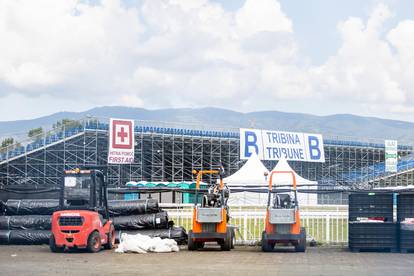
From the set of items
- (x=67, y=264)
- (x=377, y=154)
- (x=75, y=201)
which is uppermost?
(x=377, y=154)

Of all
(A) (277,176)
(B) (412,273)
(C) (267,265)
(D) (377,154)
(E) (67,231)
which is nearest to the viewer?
(B) (412,273)

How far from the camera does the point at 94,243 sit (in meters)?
20.0

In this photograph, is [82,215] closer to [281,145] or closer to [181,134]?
[181,134]

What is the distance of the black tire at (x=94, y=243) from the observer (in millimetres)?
19781

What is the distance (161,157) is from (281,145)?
11.0 m

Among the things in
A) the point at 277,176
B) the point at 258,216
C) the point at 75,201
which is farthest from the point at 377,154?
the point at 75,201

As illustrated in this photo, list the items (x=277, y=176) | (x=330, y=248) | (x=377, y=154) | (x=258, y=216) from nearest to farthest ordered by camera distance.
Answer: (x=330, y=248), (x=258, y=216), (x=277, y=176), (x=377, y=154)

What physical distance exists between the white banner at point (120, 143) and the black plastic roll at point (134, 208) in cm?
3149

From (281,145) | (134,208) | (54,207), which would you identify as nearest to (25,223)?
(54,207)

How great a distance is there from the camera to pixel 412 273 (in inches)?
579

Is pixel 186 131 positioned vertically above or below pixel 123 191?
above

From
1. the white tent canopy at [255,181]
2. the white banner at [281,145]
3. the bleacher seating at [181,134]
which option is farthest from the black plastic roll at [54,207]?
the white banner at [281,145]

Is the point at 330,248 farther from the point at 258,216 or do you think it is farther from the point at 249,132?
the point at 249,132

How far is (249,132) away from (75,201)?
42386 millimetres
